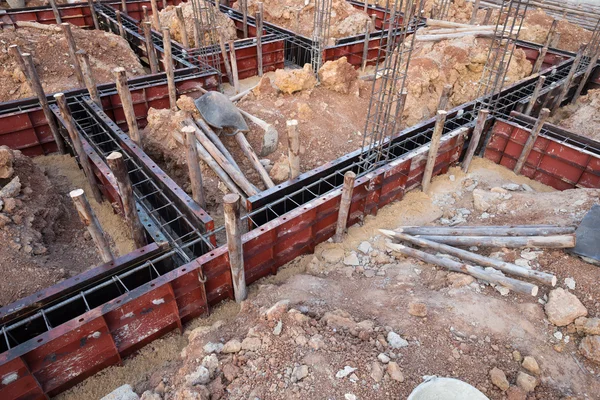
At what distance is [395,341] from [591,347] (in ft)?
8.39

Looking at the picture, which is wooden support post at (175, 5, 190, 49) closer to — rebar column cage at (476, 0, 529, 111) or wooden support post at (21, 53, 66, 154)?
wooden support post at (21, 53, 66, 154)

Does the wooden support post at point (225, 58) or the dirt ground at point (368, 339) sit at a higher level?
the wooden support post at point (225, 58)

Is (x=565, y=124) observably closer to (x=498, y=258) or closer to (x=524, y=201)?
(x=524, y=201)

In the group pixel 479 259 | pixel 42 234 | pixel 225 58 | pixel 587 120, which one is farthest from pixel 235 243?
pixel 587 120

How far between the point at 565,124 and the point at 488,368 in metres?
9.80

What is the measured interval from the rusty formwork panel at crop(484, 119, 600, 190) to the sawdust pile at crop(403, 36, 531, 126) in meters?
2.63

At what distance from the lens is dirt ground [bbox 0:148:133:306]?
6.07m

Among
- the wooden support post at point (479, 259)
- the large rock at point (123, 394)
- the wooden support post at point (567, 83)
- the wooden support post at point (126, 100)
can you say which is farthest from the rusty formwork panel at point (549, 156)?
the large rock at point (123, 394)

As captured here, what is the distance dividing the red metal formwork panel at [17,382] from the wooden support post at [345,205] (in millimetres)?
5001

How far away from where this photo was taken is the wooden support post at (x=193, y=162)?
6367 mm

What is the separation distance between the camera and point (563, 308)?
17.7 feet

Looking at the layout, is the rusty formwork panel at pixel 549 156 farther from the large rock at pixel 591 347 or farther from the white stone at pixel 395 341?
the white stone at pixel 395 341

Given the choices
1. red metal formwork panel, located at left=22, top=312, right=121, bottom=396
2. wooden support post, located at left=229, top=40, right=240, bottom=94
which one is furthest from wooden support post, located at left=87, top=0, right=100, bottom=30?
red metal formwork panel, located at left=22, top=312, right=121, bottom=396

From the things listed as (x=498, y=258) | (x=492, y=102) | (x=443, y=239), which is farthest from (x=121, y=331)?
(x=492, y=102)
